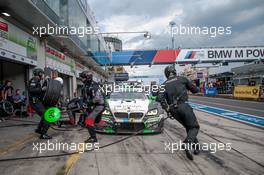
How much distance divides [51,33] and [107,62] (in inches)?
644

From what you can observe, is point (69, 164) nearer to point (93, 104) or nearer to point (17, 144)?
point (93, 104)

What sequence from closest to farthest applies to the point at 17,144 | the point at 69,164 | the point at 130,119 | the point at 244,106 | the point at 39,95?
1. the point at 69,164
2. the point at 17,144
3. the point at 39,95
4. the point at 130,119
5. the point at 244,106

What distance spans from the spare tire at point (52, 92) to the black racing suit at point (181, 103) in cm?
276

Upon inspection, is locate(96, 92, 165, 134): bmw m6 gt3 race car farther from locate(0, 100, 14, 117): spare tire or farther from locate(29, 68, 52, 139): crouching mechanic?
locate(0, 100, 14, 117): spare tire

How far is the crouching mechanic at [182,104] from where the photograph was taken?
4.28m

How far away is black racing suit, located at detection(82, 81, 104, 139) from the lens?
16.6 feet

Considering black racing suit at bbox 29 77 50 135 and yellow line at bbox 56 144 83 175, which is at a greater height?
black racing suit at bbox 29 77 50 135

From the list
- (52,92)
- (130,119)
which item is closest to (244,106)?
(130,119)

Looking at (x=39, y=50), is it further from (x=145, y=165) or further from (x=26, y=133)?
(x=145, y=165)

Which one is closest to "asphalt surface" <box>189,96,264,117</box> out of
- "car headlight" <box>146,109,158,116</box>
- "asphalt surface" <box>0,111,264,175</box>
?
"asphalt surface" <box>0,111,264,175</box>

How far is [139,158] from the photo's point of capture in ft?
13.4

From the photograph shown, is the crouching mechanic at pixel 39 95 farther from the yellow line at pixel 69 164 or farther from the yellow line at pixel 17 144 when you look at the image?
the yellow line at pixel 69 164

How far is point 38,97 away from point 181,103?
12.0 ft

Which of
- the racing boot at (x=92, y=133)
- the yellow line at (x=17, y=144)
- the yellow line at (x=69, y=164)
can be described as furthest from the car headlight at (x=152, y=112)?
the yellow line at (x=17, y=144)
